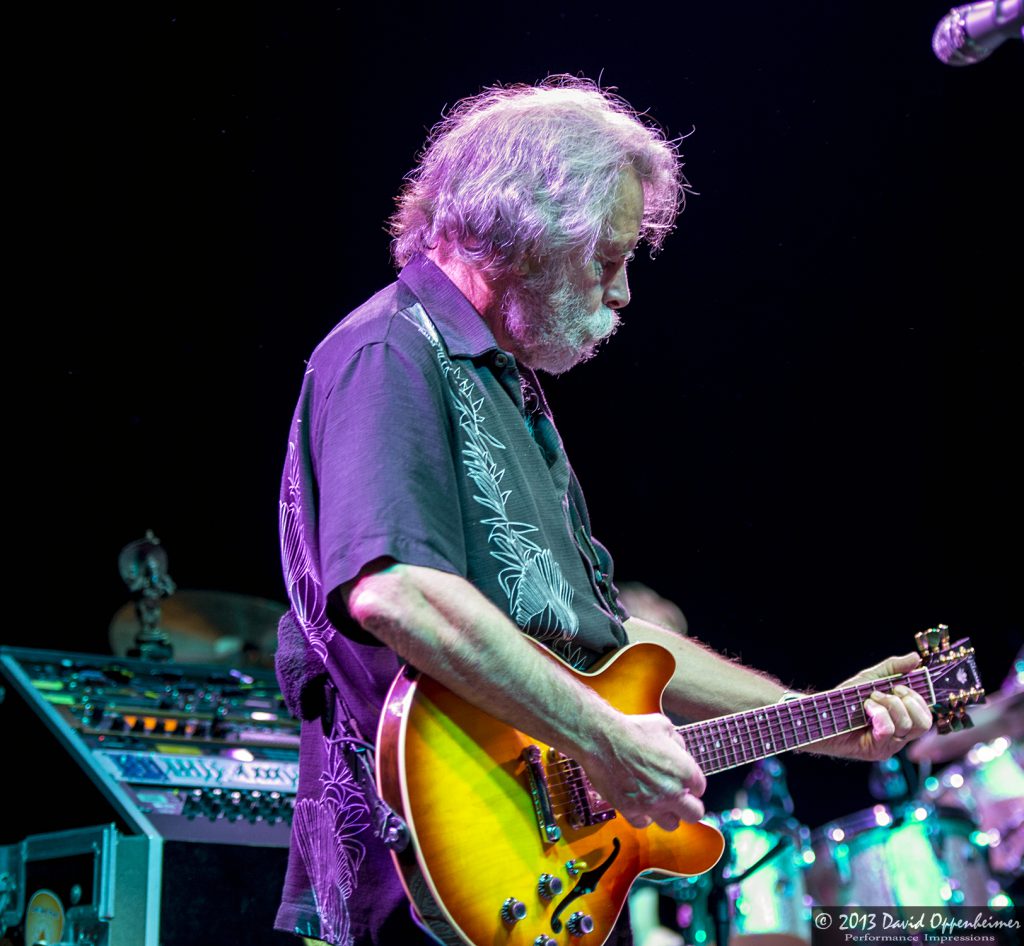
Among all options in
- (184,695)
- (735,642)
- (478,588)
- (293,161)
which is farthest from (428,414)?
(735,642)

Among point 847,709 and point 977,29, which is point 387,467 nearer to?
point 847,709

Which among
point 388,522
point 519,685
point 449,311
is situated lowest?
point 519,685

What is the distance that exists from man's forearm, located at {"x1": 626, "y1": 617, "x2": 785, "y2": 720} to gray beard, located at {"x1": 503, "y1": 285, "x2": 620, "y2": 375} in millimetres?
673

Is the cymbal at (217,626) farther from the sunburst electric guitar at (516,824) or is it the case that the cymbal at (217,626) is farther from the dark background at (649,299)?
the sunburst electric guitar at (516,824)

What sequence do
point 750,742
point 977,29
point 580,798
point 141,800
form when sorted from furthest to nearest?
1. point 141,800
2. point 750,742
3. point 977,29
4. point 580,798

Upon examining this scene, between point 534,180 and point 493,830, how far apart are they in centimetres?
124

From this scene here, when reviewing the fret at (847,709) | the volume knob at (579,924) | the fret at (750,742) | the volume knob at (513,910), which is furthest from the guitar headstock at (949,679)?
the volume knob at (513,910)

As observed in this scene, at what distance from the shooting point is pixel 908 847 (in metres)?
5.50

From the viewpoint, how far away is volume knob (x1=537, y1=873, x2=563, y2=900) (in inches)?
77.9

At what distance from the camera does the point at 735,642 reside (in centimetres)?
680

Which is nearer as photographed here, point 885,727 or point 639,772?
point 639,772

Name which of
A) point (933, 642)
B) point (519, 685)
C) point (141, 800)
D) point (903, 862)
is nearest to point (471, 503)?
point (519, 685)

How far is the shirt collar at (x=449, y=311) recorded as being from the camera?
2.19m

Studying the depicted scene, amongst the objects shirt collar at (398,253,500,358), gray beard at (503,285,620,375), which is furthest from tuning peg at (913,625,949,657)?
shirt collar at (398,253,500,358)
